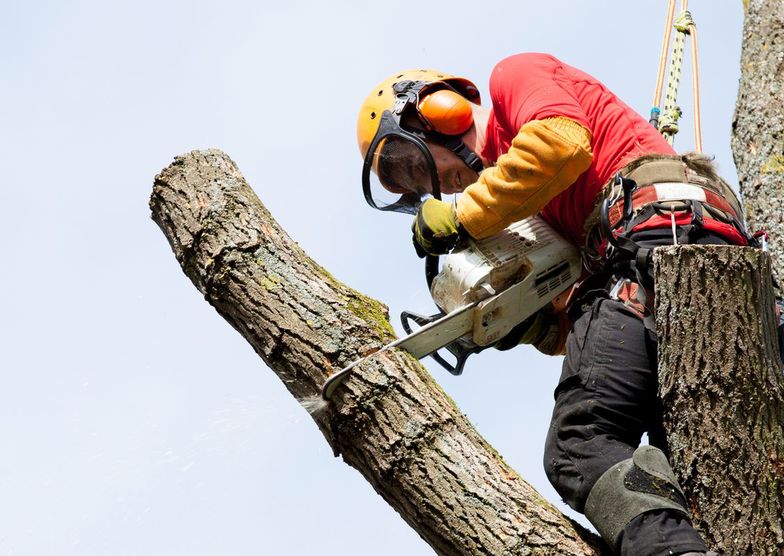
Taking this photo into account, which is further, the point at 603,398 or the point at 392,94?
the point at 392,94

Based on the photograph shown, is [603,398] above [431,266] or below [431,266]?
below

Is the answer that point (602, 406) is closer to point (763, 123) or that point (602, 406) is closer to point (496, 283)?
point (496, 283)

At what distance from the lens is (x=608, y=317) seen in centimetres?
306

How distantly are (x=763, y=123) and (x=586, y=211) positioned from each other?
1.20 meters

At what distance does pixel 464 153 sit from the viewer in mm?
3834

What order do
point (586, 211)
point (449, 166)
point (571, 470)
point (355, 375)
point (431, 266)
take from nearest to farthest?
point (355, 375), point (571, 470), point (586, 211), point (431, 266), point (449, 166)

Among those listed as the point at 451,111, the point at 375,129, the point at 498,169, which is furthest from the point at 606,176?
the point at 375,129

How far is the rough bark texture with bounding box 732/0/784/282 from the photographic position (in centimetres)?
Answer: 412

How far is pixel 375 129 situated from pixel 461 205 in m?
0.70

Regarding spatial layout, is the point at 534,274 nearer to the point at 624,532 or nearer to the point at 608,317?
the point at 608,317

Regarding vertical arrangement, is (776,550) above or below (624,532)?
below

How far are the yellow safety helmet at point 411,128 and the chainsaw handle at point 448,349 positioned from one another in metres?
0.58

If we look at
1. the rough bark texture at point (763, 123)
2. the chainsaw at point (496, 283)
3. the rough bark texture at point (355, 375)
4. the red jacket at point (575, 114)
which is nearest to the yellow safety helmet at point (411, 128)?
the red jacket at point (575, 114)

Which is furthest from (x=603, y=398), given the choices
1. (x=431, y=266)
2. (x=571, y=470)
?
(x=431, y=266)
